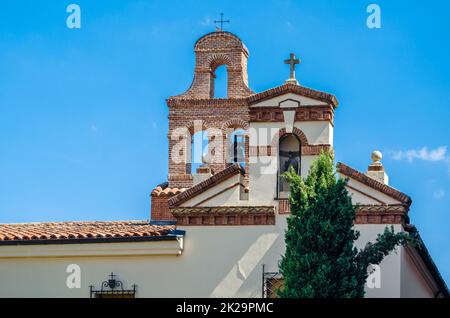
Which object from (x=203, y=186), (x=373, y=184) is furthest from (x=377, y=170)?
(x=203, y=186)

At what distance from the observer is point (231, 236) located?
109 ft

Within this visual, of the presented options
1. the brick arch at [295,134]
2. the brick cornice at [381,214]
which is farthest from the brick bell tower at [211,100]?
the brick cornice at [381,214]

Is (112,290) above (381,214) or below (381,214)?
below

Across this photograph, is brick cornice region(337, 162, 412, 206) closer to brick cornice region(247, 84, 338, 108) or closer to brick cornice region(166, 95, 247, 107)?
brick cornice region(247, 84, 338, 108)

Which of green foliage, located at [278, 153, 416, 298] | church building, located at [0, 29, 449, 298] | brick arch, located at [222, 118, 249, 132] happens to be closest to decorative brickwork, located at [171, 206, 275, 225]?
church building, located at [0, 29, 449, 298]

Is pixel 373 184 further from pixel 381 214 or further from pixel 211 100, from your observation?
pixel 211 100

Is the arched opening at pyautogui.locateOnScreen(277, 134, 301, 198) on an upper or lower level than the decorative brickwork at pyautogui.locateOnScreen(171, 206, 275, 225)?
upper

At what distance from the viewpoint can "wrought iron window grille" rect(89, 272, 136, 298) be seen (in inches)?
1305

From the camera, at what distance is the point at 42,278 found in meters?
33.7

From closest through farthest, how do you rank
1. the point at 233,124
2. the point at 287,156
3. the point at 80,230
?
the point at 287,156 → the point at 80,230 → the point at 233,124

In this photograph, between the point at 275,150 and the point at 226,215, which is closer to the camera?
the point at 226,215

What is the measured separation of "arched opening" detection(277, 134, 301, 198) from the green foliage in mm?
2912

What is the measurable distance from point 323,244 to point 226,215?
12.8 ft
